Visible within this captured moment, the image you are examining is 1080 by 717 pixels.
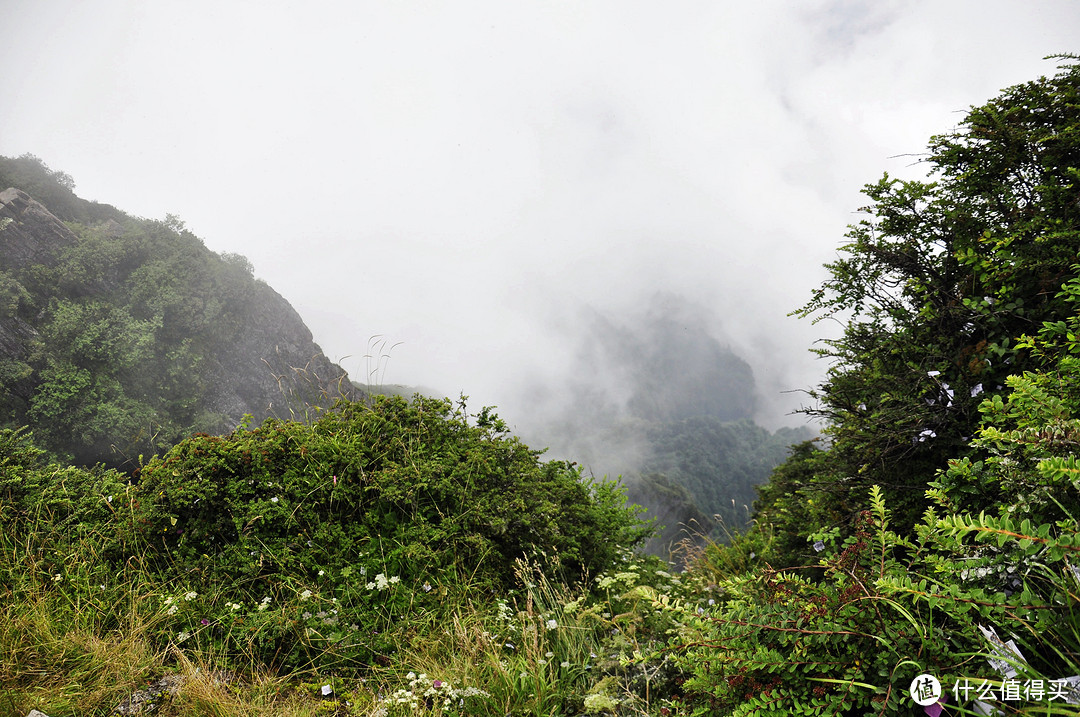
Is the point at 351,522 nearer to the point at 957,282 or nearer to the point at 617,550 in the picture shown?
the point at 617,550

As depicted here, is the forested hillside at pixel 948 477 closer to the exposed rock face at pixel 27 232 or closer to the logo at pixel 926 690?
the logo at pixel 926 690

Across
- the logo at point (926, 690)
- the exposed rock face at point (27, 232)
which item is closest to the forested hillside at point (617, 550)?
the logo at point (926, 690)

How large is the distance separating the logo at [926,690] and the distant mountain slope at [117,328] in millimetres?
24733

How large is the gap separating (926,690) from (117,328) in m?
47.0

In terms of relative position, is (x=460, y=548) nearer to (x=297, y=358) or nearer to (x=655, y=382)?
(x=297, y=358)

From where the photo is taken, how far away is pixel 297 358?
53406 mm

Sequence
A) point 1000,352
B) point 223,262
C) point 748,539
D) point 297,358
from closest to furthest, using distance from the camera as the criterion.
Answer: point 1000,352, point 748,539, point 223,262, point 297,358

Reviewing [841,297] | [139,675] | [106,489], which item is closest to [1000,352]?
[841,297]

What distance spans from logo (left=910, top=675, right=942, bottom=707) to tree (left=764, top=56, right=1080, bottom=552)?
2071 mm

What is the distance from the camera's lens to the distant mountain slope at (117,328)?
29.5 m

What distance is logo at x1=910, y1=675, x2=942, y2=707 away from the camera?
114 centimetres

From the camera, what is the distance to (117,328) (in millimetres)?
34594

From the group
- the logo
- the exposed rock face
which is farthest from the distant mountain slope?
the logo

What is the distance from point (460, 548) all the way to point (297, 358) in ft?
188
